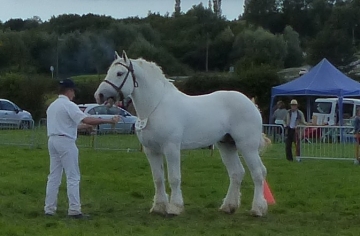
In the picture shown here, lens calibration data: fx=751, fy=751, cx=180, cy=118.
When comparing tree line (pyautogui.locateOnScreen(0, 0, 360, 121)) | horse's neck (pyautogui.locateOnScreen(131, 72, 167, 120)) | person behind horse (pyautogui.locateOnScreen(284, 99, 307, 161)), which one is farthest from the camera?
tree line (pyautogui.locateOnScreen(0, 0, 360, 121))

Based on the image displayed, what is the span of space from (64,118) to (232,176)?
2.86 m

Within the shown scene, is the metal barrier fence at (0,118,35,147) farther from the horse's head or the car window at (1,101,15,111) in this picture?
the horse's head

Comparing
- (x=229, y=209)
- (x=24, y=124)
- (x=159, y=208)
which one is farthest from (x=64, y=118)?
(x=24, y=124)

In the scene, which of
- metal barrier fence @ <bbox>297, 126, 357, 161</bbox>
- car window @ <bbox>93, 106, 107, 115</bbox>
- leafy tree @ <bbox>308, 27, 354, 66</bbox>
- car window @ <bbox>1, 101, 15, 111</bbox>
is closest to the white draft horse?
metal barrier fence @ <bbox>297, 126, 357, 161</bbox>

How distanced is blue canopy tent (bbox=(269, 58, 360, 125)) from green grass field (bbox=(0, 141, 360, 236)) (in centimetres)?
1030

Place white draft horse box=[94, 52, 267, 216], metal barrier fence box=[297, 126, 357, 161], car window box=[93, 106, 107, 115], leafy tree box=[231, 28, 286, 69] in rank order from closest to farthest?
white draft horse box=[94, 52, 267, 216] → metal barrier fence box=[297, 126, 357, 161] → car window box=[93, 106, 107, 115] → leafy tree box=[231, 28, 286, 69]

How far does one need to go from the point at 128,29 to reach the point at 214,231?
67.0m

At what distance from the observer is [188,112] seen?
412 inches

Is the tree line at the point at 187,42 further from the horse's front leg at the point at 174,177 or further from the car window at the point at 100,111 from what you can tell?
the horse's front leg at the point at 174,177

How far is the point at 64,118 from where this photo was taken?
385 inches

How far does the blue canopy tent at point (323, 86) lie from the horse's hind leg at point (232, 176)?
17.9 meters

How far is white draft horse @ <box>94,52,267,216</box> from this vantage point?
10.2 metres

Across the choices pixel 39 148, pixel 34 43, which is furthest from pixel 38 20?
pixel 39 148

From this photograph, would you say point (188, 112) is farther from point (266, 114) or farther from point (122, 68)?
point (266, 114)
